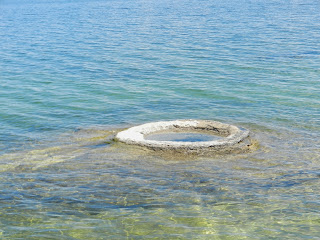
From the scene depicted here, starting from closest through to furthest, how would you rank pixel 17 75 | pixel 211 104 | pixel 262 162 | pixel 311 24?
pixel 262 162 → pixel 211 104 → pixel 17 75 → pixel 311 24

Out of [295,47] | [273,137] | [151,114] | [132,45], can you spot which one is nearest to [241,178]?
[273,137]

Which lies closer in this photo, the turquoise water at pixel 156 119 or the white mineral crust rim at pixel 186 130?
the turquoise water at pixel 156 119

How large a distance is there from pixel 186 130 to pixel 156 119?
1893 mm

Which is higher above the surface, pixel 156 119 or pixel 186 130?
pixel 186 130

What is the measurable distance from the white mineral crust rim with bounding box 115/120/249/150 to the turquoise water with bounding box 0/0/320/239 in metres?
0.43

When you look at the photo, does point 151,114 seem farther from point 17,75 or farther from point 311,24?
point 311,24

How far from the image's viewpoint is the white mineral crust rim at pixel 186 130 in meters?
11.5

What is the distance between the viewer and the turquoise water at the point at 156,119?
8.10 metres

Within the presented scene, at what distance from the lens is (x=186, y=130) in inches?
520

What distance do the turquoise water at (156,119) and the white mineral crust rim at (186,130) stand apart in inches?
16.7

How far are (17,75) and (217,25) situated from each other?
19.0 metres

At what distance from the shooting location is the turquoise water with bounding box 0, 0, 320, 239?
26.6 feet

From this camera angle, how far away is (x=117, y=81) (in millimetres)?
19922

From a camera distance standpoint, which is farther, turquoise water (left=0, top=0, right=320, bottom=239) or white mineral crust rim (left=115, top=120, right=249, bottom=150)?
white mineral crust rim (left=115, top=120, right=249, bottom=150)
